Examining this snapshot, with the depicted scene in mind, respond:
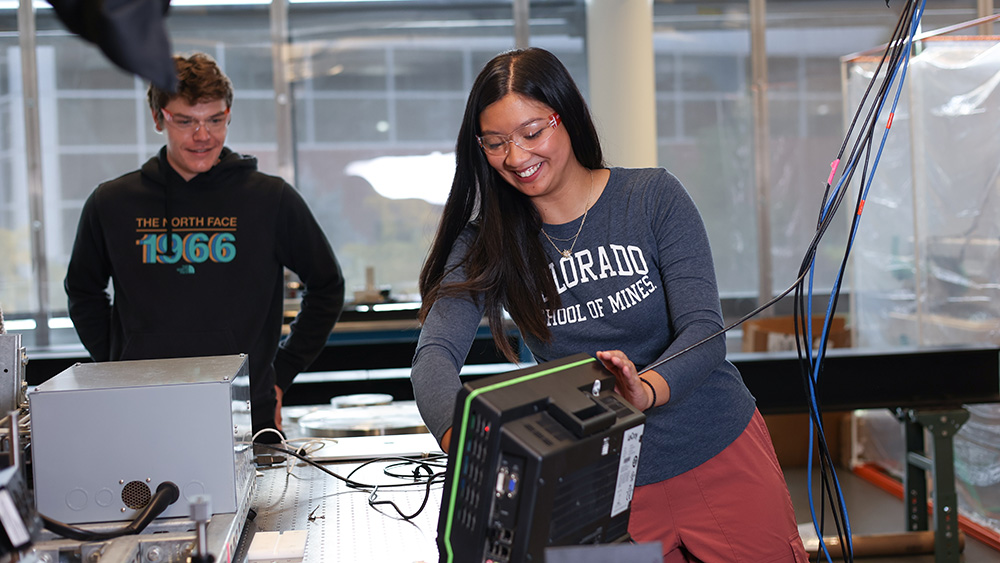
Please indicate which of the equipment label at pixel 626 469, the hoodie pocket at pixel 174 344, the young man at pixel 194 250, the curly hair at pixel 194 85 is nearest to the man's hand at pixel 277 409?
the young man at pixel 194 250

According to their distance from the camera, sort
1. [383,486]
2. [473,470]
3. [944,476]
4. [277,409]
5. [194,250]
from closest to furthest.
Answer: [473,470] → [383,486] → [194,250] → [277,409] → [944,476]

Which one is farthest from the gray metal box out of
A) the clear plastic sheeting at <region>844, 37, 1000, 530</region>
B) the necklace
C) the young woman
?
the clear plastic sheeting at <region>844, 37, 1000, 530</region>

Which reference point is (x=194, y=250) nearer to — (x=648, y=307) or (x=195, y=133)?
(x=195, y=133)

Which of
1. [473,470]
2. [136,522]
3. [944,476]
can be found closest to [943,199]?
[944,476]

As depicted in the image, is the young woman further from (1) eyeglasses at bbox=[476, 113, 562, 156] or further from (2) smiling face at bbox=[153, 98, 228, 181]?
(2) smiling face at bbox=[153, 98, 228, 181]

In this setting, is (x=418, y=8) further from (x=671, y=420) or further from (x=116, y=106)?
(x=671, y=420)

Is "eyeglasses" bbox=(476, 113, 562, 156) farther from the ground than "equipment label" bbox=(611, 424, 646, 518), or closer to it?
farther from the ground

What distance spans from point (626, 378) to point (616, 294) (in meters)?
0.29

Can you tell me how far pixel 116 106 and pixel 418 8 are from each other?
72.2 inches

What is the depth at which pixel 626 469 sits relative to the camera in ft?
2.89

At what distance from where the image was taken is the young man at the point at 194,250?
1856 millimetres

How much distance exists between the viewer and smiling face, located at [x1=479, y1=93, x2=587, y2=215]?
1253 mm

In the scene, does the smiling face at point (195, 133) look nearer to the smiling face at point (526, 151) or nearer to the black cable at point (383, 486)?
the black cable at point (383, 486)

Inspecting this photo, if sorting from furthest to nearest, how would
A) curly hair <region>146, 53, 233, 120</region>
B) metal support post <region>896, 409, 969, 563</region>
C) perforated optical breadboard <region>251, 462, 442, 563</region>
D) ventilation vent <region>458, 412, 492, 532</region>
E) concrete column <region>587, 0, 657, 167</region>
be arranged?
concrete column <region>587, 0, 657, 167</region> < metal support post <region>896, 409, 969, 563</region> < curly hair <region>146, 53, 233, 120</region> < perforated optical breadboard <region>251, 462, 442, 563</region> < ventilation vent <region>458, 412, 492, 532</region>
